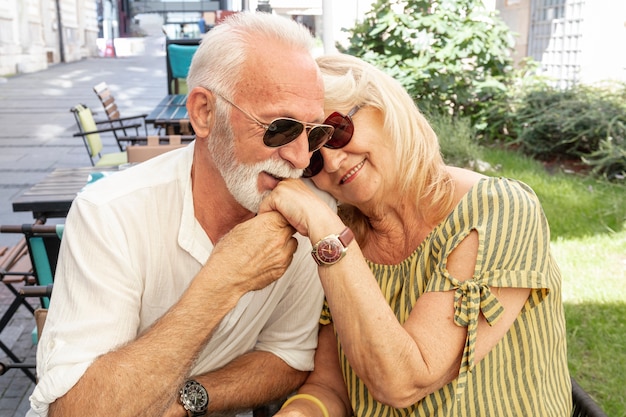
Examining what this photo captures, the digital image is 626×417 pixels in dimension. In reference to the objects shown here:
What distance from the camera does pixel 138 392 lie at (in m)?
1.73

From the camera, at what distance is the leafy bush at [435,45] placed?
841 cm

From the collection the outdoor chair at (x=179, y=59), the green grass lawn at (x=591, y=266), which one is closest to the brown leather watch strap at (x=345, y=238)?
the green grass lawn at (x=591, y=266)

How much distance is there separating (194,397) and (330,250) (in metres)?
0.63

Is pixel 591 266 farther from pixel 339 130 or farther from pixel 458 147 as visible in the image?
pixel 339 130

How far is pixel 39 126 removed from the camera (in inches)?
518

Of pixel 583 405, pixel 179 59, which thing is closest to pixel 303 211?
pixel 583 405

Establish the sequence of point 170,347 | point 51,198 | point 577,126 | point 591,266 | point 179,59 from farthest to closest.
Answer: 1. point 179,59
2. point 577,126
3. point 591,266
4. point 51,198
5. point 170,347

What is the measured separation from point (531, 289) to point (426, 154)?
21.0 inches

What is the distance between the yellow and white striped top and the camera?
1890 millimetres

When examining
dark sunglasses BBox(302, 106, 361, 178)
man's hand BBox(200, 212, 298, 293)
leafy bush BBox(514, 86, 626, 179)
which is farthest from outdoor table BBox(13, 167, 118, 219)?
leafy bush BBox(514, 86, 626, 179)

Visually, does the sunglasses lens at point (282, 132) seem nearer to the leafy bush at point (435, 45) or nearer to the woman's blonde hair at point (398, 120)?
the woman's blonde hair at point (398, 120)

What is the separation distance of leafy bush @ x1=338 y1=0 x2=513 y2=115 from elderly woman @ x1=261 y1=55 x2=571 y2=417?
250 inches

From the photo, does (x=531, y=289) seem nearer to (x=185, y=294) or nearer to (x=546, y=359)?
(x=546, y=359)

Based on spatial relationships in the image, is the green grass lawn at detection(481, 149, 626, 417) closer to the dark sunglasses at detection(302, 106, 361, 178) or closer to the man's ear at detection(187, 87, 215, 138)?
the dark sunglasses at detection(302, 106, 361, 178)
